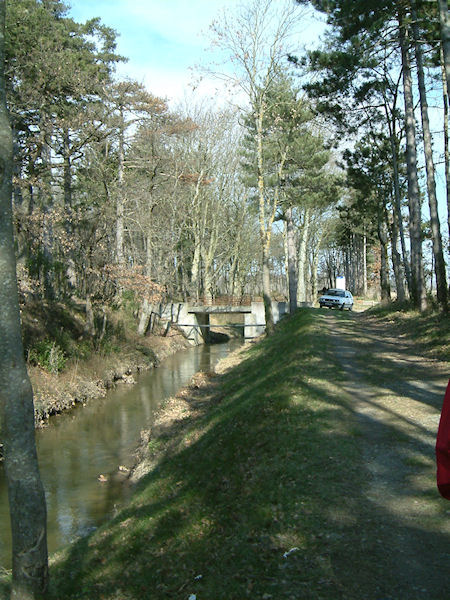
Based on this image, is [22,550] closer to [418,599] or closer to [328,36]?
[418,599]

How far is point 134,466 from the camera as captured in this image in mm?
13484

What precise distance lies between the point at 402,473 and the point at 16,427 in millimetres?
4239

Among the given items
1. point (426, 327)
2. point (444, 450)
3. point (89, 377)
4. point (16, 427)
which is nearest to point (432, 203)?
point (426, 327)

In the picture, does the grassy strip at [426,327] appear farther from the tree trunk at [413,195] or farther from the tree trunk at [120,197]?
the tree trunk at [120,197]

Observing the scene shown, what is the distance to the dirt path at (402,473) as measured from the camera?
4.29 metres

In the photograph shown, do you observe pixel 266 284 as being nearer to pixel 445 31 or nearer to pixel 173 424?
pixel 173 424

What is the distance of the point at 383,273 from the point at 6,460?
29.5 m

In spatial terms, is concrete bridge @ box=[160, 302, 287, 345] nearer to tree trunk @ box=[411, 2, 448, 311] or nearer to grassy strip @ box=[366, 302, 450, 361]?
grassy strip @ box=[366, 302, 450, 361]

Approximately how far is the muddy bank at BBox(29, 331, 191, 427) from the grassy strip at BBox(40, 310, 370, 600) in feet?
31.3

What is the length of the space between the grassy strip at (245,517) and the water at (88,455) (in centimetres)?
195

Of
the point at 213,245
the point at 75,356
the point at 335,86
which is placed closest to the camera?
the point at 335,86

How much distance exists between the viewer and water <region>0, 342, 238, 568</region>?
35.4 feet

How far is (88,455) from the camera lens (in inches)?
595

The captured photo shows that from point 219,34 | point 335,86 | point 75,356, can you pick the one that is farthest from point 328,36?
point 75,356
